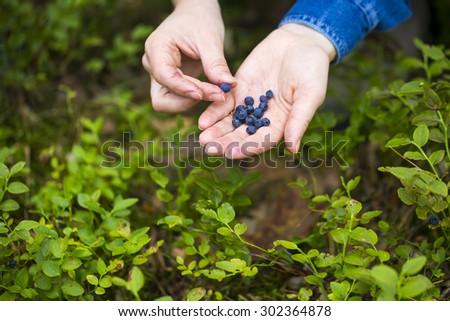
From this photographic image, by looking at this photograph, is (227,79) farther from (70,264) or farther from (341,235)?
(70,264)

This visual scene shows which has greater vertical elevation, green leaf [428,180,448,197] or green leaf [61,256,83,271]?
green leaf [428,180,448,197]

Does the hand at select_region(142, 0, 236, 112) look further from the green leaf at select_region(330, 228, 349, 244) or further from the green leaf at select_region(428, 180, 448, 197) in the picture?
the green leaf at select_region(428, 180, 448, 197)

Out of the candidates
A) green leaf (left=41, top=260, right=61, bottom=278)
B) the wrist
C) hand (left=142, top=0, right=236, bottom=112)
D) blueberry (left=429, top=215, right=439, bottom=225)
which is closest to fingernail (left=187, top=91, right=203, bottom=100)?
hand (left=142, top=0, right=236, bottom=112)

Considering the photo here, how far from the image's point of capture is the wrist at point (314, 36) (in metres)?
1.77

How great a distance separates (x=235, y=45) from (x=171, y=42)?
1.44m

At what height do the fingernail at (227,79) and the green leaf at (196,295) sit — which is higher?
the fingernail at (227,79)

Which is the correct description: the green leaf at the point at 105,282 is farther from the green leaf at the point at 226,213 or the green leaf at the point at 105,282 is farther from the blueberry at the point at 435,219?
the blueberry at the point at 435,219

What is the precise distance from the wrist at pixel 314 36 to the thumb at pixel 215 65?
29 cm

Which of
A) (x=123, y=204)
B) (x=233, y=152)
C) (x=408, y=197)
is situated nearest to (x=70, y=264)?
(x=123, y=204)

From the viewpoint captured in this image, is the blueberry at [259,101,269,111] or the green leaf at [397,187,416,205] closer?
the green leaf at [397,187,416,205]

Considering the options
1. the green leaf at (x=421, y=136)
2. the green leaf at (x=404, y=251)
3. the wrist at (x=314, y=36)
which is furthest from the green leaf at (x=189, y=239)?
the wrist at (x=314, y=36)

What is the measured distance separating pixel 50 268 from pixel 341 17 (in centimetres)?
123

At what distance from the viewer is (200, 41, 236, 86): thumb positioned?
1579mm
